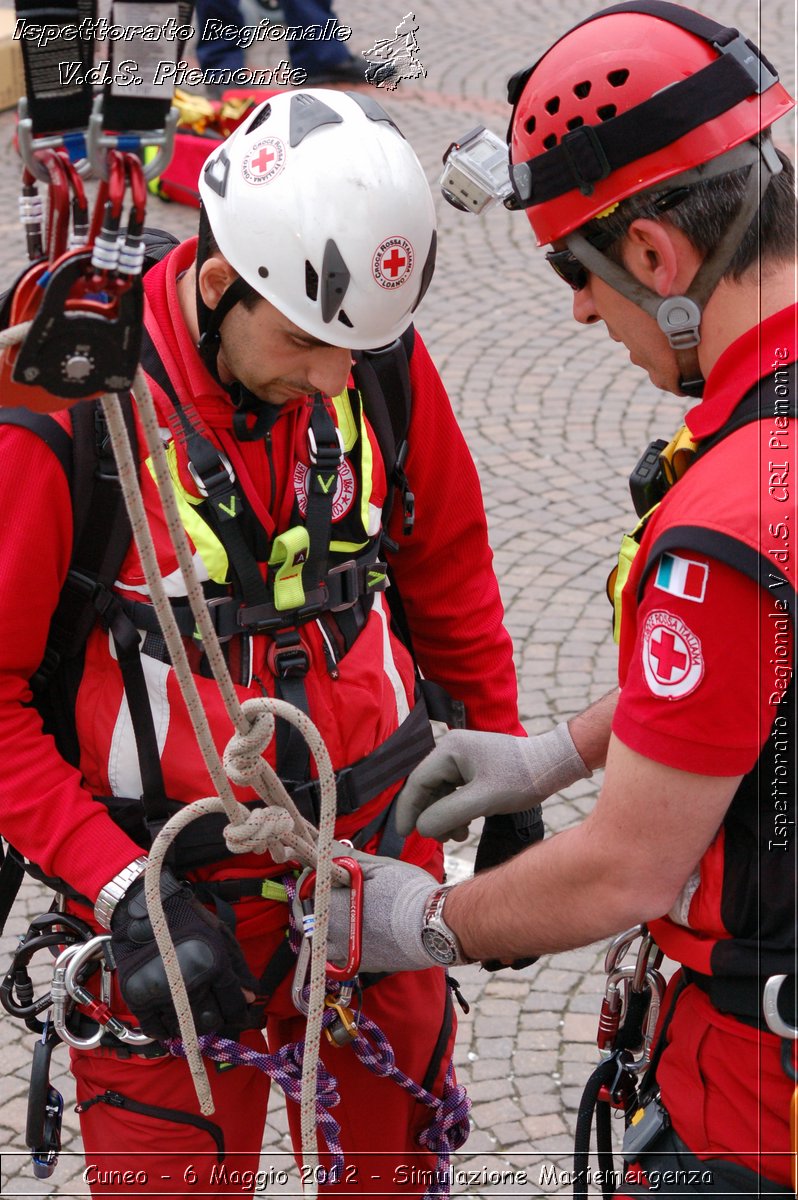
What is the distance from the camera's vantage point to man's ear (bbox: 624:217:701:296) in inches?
77.6

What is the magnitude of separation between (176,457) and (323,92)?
2.16 ft

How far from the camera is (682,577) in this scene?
1815 millimetres

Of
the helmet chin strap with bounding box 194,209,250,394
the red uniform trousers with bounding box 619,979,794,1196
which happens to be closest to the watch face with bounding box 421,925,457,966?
the red uniform trousers with bounding box 619,979,794,1196

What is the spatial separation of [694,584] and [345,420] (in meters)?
0.97

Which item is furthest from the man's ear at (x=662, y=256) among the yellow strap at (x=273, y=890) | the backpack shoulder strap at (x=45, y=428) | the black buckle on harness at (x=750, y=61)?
the yellow strap at (x=273, y=890)

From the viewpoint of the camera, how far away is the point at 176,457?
235 centimetres

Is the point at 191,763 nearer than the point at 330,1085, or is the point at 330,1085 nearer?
the point at 191,763

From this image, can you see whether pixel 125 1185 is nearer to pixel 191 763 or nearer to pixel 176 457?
pixel 191 763

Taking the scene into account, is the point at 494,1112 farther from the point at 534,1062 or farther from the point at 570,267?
the point at 570,267

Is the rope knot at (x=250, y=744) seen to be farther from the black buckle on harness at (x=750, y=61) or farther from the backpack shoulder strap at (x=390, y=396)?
the black buckle on harness at (x=750, y=61)

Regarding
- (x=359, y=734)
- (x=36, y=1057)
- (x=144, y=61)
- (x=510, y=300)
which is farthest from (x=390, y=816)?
(x=510, y=300)

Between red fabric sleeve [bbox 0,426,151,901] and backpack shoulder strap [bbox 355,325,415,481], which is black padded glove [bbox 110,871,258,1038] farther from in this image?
backpack shoulder strap [bbox 355,325,415,481]

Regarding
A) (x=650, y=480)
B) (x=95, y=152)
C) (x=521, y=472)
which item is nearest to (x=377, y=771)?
(x=650, y=480)

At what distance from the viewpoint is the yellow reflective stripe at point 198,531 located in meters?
2.34
